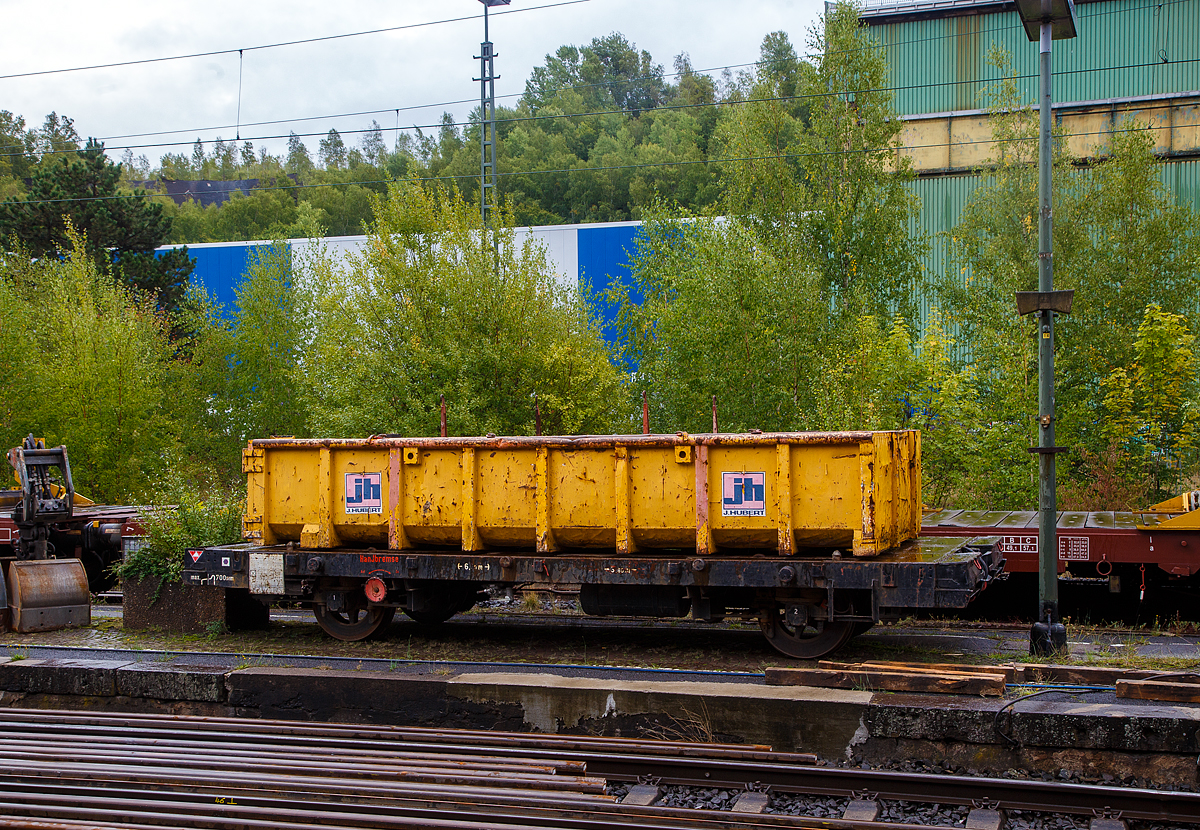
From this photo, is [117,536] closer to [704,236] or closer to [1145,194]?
[704,236]

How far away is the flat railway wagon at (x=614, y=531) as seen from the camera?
30.2 ft

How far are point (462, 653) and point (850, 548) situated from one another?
4428 millimetres

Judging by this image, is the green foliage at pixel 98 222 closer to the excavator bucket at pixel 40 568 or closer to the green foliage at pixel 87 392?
the green foliage at pixel 87 392

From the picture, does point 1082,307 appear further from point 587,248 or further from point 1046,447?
point 587,248

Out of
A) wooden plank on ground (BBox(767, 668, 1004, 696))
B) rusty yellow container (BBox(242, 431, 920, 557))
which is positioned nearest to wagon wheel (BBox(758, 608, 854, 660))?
rusty yellow container (BBox(242, 431, 920, 557))

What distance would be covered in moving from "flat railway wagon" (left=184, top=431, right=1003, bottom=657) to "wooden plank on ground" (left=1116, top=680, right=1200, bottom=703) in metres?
1.49

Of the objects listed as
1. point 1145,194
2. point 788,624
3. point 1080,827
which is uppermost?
point 1145,194

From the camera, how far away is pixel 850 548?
9438mm

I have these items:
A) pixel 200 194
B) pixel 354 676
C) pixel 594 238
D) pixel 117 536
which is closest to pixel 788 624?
pixel 354 676

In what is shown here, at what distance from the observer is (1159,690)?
7.54 m

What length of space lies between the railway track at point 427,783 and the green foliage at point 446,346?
36.1 feet

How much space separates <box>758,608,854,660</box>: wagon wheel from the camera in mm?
9523

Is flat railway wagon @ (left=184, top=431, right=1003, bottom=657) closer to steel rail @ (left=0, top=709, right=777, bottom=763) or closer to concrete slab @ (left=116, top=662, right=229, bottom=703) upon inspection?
concrete slab @ (left=116, top=662, right=229, bottom=703)

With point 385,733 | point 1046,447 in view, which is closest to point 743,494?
point 1046,447
